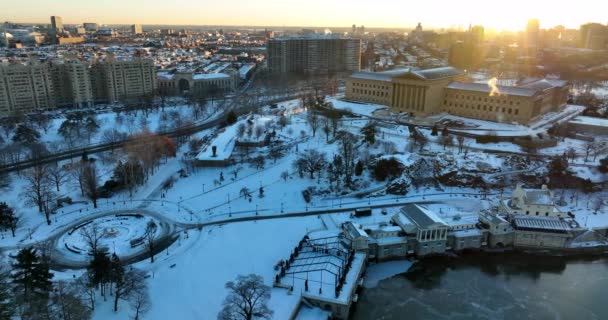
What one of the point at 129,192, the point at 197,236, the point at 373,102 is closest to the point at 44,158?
the point at 129,192

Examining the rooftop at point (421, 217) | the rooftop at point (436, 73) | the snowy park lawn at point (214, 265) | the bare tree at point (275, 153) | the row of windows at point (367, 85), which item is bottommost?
the snowy park lawn at point (214, 265)

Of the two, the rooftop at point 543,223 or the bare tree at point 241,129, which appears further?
the bare tree at point 241,129

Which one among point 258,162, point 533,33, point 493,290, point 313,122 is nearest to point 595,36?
point 533,33

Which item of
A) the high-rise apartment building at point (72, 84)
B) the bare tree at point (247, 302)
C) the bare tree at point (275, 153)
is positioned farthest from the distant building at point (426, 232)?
the high-rise apartment building at point (72, 84)

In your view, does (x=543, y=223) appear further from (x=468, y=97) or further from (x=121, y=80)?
(x=121, y=80)

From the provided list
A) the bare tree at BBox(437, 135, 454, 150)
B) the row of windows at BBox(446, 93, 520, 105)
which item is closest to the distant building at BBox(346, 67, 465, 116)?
Answer: the row of windows at BBox(446, 93, 520, 105)

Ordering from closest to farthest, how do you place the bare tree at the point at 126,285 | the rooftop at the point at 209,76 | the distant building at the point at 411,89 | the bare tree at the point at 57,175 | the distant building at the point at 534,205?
the bare tree at the point at 126,285, the distant building at the point at 534,205, the bare tree at the point at 57,175, the distant building at the point at 411,89, the rooftop at the point at 209,76

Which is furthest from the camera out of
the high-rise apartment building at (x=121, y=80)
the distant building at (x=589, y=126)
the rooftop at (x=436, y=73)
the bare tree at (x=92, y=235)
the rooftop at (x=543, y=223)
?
the high-rise apartment building at (x=121, y=80)

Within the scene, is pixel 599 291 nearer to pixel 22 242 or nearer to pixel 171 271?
pixel 171 271

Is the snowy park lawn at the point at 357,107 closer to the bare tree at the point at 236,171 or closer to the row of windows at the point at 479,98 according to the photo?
the row of windows at the point at 479,98
